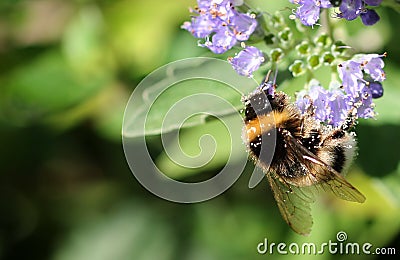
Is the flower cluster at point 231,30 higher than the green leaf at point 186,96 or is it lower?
higher

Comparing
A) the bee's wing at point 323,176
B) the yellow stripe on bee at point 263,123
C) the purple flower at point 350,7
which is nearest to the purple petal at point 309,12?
the purple flower at point 350,7

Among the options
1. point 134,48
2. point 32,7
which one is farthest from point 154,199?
point 32,7

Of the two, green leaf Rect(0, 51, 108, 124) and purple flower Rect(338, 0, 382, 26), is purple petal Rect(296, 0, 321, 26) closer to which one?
purple flower Rect(338, 0, 382, 26)

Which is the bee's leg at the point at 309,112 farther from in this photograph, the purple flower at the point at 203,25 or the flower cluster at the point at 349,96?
the purple flower at the point at 203,25

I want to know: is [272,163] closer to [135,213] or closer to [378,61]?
[378,61]

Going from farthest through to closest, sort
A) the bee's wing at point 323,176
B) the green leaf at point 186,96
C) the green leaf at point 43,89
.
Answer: the green leaf at point 43,89, the green leaf at point 186,96, the bee's wing at point 323,176

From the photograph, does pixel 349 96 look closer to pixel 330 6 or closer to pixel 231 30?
pixel 330 6
